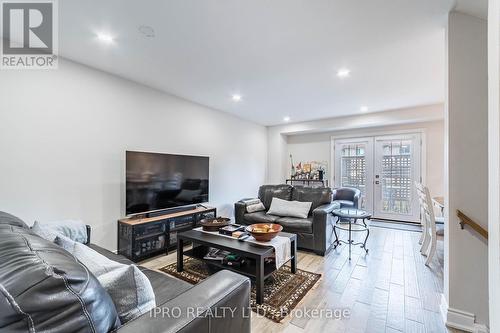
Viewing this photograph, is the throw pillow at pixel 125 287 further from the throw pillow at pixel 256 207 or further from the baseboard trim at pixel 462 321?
the throw pillow at pixel 256 207

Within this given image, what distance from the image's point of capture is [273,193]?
4340 mm

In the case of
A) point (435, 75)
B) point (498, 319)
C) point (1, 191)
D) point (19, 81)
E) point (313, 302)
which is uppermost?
point (435, 75)

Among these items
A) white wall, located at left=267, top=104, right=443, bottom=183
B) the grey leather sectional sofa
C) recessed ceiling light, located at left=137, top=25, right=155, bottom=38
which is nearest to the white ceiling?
recessed ceiling light, located at left=137, top=25, right=155, bottom=38

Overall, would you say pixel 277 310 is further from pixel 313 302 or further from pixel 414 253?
pixel 414 253

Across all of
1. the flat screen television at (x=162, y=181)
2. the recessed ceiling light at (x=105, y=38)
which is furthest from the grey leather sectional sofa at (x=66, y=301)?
the flat screen television at (x=162, y=181)

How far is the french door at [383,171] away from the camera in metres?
5.12

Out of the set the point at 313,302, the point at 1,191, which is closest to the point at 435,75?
the point at 313,302

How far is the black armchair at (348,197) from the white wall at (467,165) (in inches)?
117

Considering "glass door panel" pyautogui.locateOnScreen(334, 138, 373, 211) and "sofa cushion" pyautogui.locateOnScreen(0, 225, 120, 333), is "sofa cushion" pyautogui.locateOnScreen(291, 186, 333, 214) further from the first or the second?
"sofa cushion" pyautogui.locateOnScreen(0, 225, 120, 333)

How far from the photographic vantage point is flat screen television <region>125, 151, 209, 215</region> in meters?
3.03

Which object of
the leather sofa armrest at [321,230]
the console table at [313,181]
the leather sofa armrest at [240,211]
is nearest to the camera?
the leather sofa armrest at [321,230]

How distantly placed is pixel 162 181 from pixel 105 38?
6.09 ft

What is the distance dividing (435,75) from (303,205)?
8.33 ft

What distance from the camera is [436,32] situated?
83.0 inches
